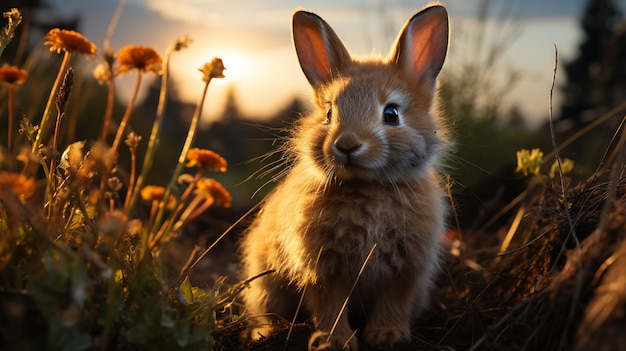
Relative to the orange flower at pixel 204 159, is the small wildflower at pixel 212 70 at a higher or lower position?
higher

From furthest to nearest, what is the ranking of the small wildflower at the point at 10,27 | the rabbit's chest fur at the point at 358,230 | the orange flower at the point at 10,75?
the rabbit's chest fur at the point at 358,230 < the small wildflower at the point at 10,27 < the orange flower at the point at 10,75

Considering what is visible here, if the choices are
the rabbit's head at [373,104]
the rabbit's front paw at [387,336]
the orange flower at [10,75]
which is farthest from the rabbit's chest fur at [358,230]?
the orange flower at [10,75]

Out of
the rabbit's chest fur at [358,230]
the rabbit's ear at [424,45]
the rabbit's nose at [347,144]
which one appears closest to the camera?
the rabbit's nose at [347,144]

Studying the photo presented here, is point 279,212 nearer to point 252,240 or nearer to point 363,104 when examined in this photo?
point 252,240

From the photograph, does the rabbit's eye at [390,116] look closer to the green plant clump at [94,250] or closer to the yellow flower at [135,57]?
the green plant clump at [94,250]

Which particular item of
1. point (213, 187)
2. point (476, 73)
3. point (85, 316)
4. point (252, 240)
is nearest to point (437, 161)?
point (252, 240)

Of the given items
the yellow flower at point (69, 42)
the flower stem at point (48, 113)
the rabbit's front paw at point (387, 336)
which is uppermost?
the yellow flower at point (69, 42)

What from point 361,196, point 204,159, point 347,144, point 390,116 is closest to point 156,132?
point 204,159
